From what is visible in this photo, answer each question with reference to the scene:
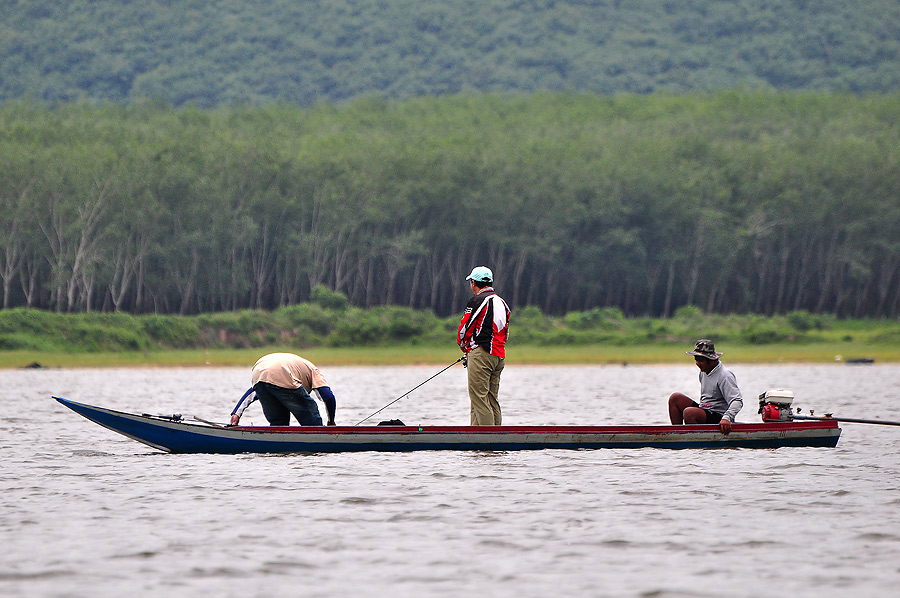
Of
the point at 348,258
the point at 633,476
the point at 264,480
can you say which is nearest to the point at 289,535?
the point at 264,480

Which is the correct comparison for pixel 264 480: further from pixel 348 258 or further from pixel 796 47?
pixel 796 47

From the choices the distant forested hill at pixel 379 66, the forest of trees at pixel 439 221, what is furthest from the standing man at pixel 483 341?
the distant forested hill at pixel 379 66

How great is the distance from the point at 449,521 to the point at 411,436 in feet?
15.5

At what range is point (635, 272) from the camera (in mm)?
83625

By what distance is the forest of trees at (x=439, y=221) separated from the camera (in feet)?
235

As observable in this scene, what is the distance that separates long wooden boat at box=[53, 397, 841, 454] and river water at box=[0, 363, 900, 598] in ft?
0.57

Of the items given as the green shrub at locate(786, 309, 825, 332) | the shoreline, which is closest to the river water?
the shoreline

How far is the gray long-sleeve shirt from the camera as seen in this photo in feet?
55.5

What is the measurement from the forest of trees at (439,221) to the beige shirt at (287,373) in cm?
5277

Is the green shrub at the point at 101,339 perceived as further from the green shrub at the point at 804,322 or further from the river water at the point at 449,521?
the river water at the point at 449,521

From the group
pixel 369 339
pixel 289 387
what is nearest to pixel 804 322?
pixel 369 339

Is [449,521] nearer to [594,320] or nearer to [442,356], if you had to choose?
[442,356]

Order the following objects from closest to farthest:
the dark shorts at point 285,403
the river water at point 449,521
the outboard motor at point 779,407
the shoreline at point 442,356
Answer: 1. the river water at point 449,521
2. the dark shorts at point 285,403
3. the outboard motor at point 779,407
4. the shoreline at point 442,356

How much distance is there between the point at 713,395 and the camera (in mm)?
17188
